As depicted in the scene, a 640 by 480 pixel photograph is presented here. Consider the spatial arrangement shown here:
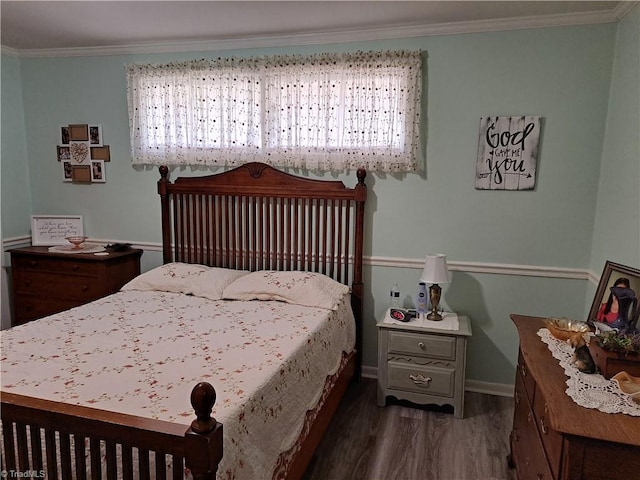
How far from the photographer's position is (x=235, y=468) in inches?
57.9

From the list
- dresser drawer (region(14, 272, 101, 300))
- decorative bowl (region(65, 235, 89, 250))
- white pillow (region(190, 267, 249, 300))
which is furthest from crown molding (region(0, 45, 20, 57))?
white pillow (region(190, 267, 249, 300))

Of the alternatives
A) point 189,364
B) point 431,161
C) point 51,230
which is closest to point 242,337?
point 189,364

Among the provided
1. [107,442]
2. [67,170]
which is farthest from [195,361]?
[67,170]

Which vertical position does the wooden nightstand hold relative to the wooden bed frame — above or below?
below

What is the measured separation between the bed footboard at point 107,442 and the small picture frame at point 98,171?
267 centimetres

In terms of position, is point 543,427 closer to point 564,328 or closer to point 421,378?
point 564,328

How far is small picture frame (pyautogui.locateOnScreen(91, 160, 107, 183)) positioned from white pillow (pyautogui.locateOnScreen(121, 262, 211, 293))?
1.07m

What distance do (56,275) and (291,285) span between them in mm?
1912

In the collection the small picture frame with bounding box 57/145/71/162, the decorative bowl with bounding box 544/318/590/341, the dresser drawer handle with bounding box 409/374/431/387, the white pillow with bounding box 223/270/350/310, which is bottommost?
the dresser drawer handle with bounding box 409/374/431/387

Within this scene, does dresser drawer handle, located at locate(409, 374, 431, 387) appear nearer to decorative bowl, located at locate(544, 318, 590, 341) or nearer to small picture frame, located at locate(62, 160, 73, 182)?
decorative bowl, located at locate(544, 318, 590, 341)

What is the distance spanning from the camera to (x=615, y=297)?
1964mm

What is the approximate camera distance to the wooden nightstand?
281 centimetres

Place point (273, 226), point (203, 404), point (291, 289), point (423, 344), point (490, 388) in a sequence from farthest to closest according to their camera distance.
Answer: point (273, 226) → point (490, 388) → point (291, 289) → point (423, 344) → point (203, 404)

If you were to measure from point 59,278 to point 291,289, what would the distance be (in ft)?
6.23
